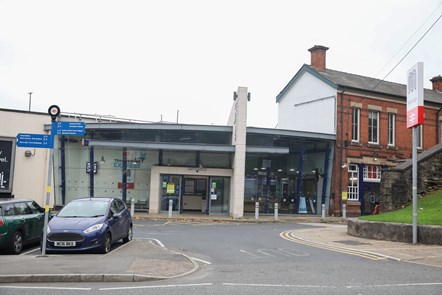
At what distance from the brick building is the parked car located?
21640 mm

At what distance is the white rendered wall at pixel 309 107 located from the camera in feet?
106

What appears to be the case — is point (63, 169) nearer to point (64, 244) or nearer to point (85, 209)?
point (85, 209)

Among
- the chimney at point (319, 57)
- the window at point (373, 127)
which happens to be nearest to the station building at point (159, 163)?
the window at point (373, 127)

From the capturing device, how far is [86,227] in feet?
39.4

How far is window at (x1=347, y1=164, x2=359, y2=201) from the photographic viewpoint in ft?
105

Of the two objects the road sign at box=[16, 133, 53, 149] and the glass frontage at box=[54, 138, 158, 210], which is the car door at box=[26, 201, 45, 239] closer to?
the road sign at box=[16, 133, 53, 149]

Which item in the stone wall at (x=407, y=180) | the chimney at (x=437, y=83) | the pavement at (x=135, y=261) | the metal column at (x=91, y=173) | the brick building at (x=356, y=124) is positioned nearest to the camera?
the pavement at (x=135, y=261)

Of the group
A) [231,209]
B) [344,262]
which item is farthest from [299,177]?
[344,262]

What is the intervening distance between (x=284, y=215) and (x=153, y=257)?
19730 millimetres

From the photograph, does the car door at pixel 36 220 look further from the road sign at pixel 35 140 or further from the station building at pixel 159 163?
the station building at pixel 159 163

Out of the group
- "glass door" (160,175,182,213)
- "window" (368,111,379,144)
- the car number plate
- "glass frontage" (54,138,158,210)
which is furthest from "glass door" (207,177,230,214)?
the car number plate

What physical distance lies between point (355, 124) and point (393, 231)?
58.6 feet

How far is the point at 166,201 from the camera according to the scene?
28.3 metres

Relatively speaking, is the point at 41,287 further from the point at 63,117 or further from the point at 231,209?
the point at 63,117
